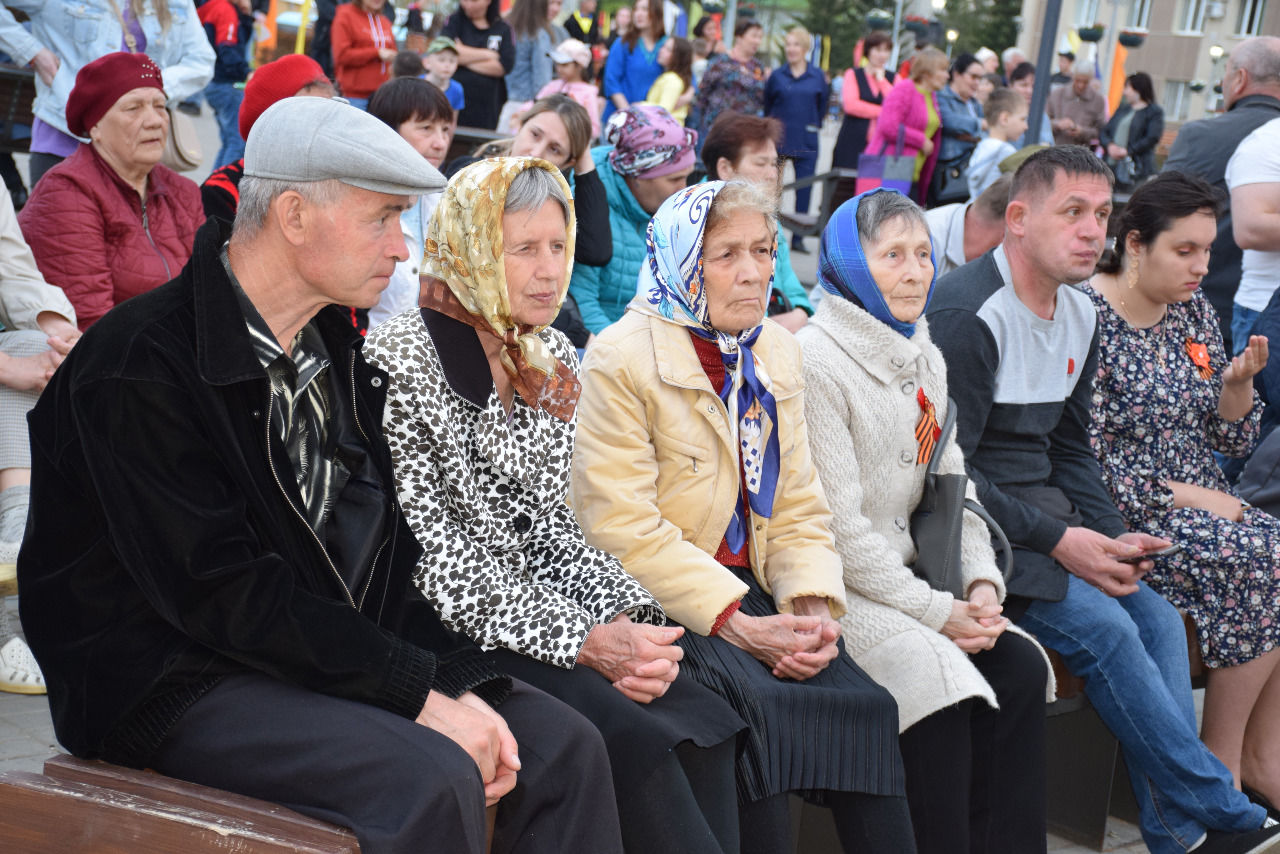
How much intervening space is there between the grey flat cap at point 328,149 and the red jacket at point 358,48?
264 inches

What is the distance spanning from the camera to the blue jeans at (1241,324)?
5.77m

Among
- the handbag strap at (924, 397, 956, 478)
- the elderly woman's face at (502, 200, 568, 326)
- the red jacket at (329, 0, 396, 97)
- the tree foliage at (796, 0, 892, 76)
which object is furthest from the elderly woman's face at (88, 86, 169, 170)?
the tree foliage at (796, 0, 892, 76)

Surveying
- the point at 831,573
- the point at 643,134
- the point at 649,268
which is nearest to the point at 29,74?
the point at 643,134

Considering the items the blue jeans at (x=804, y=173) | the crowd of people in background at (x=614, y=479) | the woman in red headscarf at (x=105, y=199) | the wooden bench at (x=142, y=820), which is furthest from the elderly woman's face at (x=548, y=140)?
the blue jeans at (x=804, y=173)

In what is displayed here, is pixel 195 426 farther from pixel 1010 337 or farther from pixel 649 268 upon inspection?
pixel 1010 337

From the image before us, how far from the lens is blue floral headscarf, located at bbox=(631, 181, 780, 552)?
3.23m

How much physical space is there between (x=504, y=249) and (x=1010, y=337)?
1.74 meters

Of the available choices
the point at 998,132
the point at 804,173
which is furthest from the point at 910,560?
the point at 804,173

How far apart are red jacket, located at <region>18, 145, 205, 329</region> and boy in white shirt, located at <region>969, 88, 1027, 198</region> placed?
226 inches

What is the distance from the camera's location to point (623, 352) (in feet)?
10.4

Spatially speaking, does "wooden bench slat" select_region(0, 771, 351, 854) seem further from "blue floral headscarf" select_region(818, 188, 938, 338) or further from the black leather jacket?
"blue floral headscarf" select_region(818, 188, 938, 338)

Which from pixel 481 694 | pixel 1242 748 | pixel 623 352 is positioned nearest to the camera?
pixel 481 694

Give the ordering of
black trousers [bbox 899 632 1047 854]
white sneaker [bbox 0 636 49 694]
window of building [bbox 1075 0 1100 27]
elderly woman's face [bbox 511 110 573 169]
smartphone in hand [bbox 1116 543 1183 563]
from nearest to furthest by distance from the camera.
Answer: black trousers [bbox 899 632 1047 854] < white sneaker [bbox 0 636 49 694] < smartphone in hand [bbox 1116 543 1183 563] < elderly woman's face [bbox 511 110 573 169] < window of building [bbox 1075 0 1100 27]

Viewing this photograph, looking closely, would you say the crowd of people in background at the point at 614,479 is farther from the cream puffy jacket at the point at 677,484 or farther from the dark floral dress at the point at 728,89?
the dark floral dress at the point at 728,89
